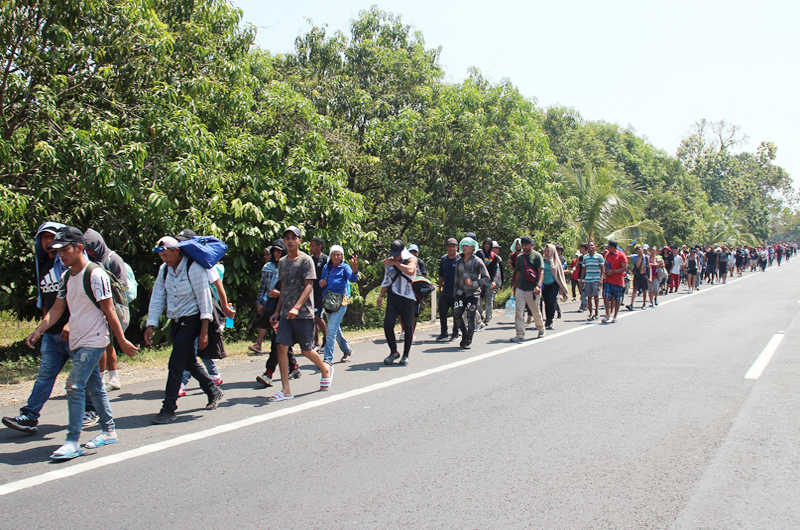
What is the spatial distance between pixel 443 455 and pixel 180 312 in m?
2.81

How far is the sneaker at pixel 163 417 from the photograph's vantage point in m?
5.83

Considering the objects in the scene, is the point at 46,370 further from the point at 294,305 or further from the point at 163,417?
→ the point at 294,305

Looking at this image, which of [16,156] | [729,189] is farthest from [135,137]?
[729,189]

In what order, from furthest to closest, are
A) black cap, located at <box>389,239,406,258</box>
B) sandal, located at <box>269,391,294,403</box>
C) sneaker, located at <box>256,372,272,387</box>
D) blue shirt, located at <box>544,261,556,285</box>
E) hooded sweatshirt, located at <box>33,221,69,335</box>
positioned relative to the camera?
1. blue shirt, located at <box>544,261,556,285</box>
2. black cap, located at <box>389,239,406,258</box>
3. sneaker, located at <box>256,372,272,387</box>
4. sandal, located at <box>269,391,294,403</box>
5. hooded sweatshirt, located at <box>33,221,69,335</box>

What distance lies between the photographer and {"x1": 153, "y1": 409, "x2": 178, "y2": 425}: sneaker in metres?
5.83

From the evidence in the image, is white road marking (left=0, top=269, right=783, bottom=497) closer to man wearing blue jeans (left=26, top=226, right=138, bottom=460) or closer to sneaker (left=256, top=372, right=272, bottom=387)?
man wearing blue jeans (left=26, top=226, right=138, bottom=460)

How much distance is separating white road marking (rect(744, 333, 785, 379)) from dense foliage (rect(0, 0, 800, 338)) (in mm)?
8251

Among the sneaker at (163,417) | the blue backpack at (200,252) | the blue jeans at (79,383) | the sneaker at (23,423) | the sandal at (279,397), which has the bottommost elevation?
the sandal at (279,397)

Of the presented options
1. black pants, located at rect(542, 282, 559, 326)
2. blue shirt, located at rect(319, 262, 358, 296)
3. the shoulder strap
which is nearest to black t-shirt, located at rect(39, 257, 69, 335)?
the shoulder strap

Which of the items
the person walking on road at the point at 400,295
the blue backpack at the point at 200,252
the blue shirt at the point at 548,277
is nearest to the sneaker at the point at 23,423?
the blue backpack at the point at 200,252

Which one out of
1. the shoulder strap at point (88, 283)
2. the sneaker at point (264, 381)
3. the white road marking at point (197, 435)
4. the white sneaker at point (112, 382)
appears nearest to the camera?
the white road marking at point (197, 435)

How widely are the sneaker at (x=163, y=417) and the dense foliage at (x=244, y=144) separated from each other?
13.8 feet

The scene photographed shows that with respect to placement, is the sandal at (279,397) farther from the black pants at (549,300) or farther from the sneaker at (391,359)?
the black pants at (549,300)

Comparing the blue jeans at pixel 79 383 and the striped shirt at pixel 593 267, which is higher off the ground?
the striped shirt at pixel 593 267
